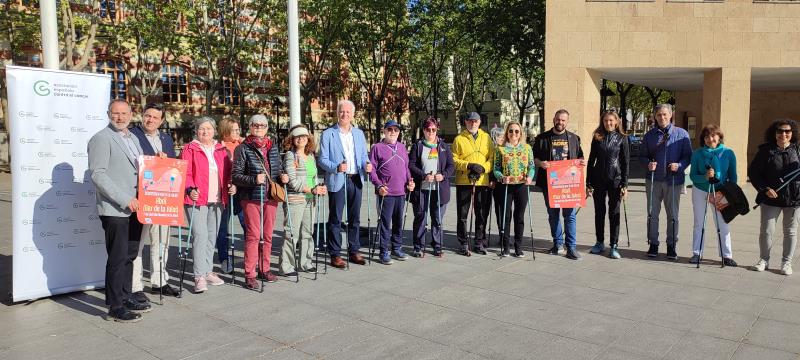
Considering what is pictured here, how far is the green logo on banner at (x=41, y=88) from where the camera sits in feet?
17.0

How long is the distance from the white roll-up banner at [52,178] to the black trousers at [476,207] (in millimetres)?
4321

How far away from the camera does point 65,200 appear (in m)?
5.50

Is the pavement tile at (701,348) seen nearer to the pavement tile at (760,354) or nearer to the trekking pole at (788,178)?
the pavement tile at (760,354)

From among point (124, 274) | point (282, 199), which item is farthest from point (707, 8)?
point (124, 274)

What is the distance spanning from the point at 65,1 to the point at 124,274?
1725 centimetres

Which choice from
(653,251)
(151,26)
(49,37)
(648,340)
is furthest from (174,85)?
(648,340)

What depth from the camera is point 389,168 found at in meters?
7.02

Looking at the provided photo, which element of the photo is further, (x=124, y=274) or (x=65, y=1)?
(x=65, y=1)

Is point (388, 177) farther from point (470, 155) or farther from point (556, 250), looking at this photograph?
point (556, 250)

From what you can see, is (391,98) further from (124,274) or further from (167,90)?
(124,274)

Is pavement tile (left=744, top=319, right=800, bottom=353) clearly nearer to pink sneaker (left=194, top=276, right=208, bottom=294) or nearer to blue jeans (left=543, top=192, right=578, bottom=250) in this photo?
blue jeans (left=543, top=192, right=578, bottom=250)

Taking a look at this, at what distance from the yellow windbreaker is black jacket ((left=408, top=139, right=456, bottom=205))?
103mm

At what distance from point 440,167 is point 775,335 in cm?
409

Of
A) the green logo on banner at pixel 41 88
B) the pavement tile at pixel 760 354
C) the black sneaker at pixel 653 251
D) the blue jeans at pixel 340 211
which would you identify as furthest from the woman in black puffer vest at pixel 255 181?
the black sneaker at pixel 653 251
